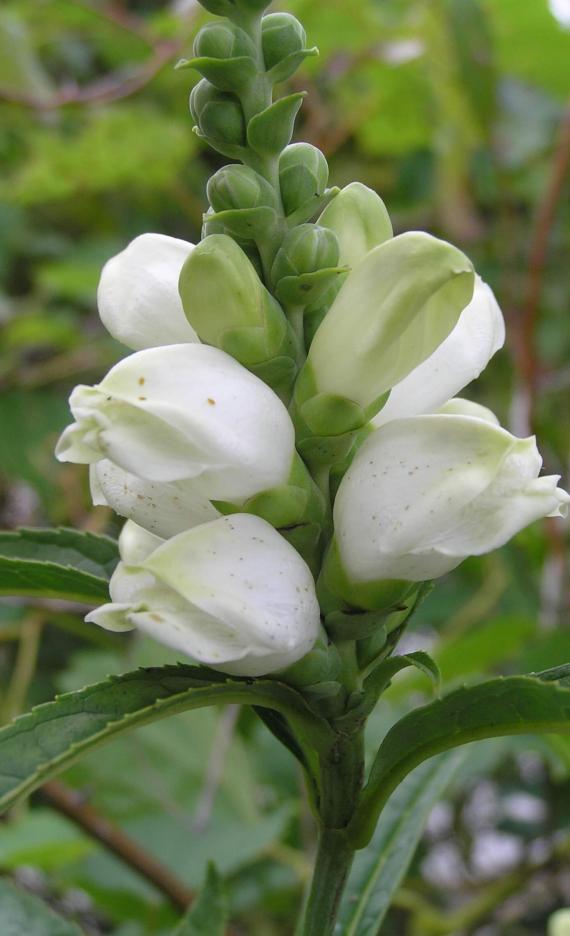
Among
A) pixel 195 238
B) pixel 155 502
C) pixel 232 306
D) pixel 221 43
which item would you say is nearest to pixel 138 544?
pixel 155 502

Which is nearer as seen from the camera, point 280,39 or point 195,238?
point 280,39

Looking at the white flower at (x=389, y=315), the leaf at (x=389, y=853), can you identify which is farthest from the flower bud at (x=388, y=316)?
the leaf at (x=389, y=853)

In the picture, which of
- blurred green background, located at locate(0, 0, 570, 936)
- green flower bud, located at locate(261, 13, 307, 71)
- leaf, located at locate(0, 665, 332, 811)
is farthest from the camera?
blurred green background, located at locate(0, 0, 570, 936)

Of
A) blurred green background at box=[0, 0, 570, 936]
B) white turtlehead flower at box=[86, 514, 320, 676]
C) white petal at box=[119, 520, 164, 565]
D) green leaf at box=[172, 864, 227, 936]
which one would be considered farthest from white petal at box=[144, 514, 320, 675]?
blurred green background at box=[0, 0, 570, 936]

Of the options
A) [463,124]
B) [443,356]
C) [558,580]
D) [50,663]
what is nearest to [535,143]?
[463,124]

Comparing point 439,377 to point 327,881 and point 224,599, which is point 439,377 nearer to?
point 224,599

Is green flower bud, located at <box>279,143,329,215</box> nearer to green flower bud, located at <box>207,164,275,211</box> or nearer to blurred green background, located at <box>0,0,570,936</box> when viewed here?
green flower bud, located at <box>207,164,275,211</box>
